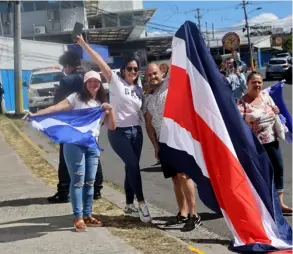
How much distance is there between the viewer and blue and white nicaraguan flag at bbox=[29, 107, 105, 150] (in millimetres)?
5723

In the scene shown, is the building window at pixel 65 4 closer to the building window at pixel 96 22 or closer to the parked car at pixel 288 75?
the building window at pixel 96 22

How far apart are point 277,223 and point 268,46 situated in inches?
3539

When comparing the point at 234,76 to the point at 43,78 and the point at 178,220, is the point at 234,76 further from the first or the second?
the point at 43,78

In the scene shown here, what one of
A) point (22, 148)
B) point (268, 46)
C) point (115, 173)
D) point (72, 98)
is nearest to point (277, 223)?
point (72, 98)

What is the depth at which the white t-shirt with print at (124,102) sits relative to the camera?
19.4 ft

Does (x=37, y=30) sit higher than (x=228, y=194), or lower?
higher

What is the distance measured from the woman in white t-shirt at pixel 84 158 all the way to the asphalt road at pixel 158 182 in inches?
56.8

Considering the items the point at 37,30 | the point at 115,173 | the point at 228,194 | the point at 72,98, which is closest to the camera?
the point at 228,194

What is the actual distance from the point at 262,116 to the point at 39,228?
2.82m

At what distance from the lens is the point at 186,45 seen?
5.43 m

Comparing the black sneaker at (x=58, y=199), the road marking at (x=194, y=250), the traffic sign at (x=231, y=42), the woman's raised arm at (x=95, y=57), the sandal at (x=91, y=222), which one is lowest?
the road marking at (x=194, y=250)

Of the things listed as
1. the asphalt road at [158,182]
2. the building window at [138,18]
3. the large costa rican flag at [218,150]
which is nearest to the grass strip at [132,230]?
the large costa rican flag at [218,150]

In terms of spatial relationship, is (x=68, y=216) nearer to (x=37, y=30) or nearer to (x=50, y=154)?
(x=50, y=154)

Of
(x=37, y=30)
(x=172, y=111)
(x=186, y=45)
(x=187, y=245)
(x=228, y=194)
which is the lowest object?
(x=187, y=245)
